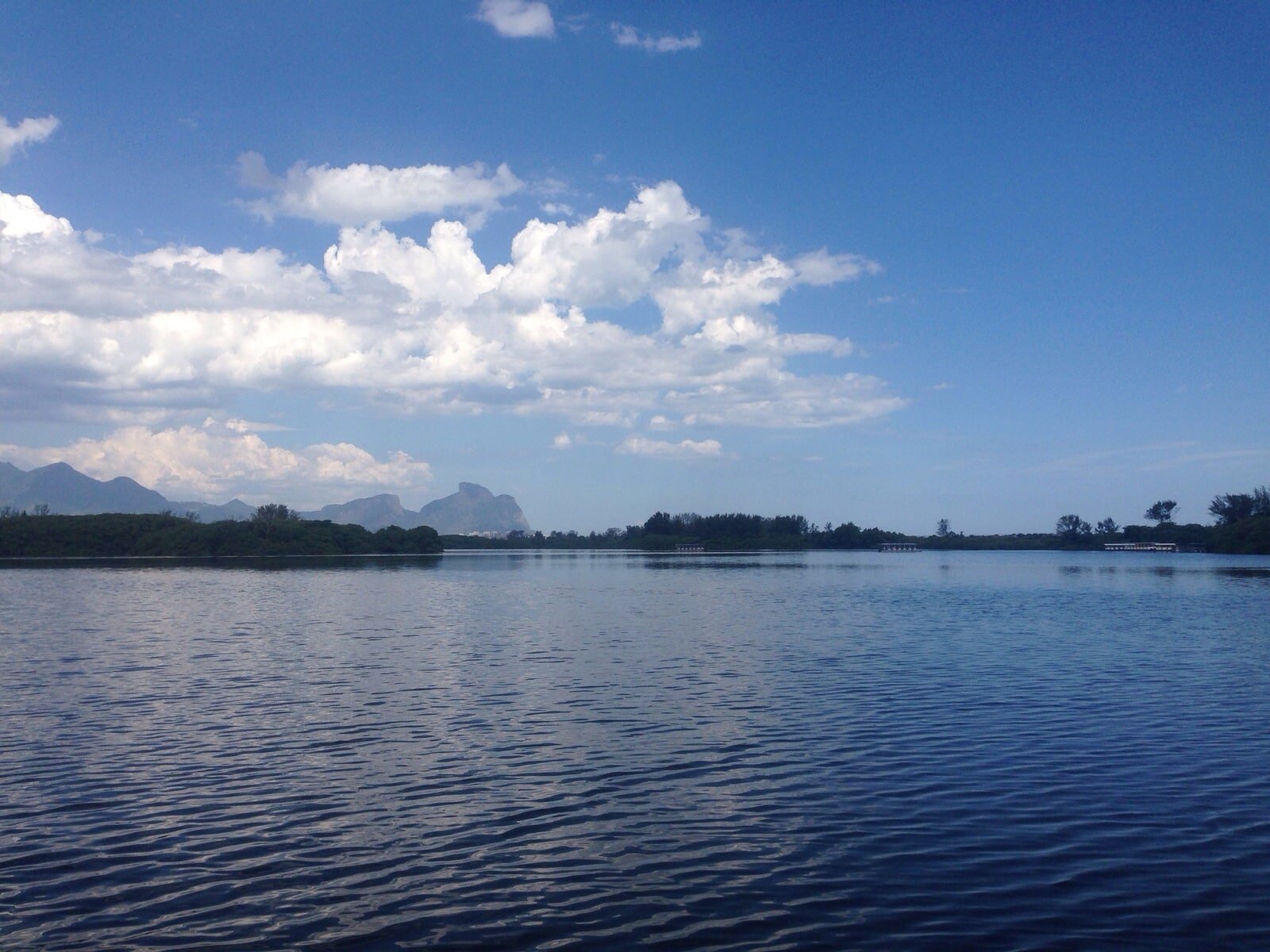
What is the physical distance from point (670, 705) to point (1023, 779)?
8.04 metres

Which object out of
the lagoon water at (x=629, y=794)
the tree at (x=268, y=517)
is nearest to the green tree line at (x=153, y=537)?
the tree at (x=268, y=517)

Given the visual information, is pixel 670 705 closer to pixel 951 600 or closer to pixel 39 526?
pixel 951 600

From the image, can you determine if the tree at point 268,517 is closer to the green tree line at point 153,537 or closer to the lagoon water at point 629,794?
the green tree line at point 153,537

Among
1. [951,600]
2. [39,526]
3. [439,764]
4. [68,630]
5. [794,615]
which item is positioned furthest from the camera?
[39,526]

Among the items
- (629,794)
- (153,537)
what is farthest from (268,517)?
(629,794)

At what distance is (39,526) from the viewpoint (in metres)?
146

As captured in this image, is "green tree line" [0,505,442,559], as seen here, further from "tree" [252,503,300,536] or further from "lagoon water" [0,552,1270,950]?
"lagoon water" [0,552,1270,950]

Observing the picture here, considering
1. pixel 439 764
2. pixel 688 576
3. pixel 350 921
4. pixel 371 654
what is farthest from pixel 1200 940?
pixel 688 576

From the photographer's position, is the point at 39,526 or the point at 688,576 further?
the point at 39,526

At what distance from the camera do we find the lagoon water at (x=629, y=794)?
9.30 meters

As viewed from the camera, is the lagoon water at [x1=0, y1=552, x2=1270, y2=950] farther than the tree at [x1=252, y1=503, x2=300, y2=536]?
No

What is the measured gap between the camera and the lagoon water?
9.30 meters

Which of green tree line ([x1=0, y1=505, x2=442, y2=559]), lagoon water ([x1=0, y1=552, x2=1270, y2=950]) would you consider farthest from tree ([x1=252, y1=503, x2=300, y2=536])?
lagoon water ([x1=0, y1=552, x2=1270, y2=950])

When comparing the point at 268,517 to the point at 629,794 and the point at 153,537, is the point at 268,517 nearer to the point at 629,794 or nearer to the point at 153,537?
the point at 153,537
